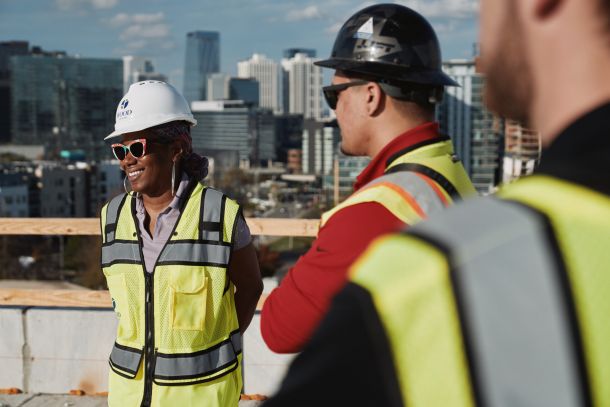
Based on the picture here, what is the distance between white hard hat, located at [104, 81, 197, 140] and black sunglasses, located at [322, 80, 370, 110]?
4.99 ft

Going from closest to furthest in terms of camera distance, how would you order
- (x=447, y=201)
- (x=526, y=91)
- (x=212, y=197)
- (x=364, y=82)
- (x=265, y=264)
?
(x=526, y=91) < (x=447, y=201) < (x=364, y=82) < (x=212, y=197) < (x=265, y=264)

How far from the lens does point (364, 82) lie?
2.36 meters

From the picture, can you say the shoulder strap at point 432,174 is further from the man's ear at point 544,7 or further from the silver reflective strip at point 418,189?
the man's ear at point 544,7

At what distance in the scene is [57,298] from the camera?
6371mm

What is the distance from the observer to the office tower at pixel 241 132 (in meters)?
184

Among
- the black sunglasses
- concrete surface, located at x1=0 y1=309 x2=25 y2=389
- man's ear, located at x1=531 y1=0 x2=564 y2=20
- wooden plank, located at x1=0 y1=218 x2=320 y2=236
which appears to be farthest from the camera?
concrete surface, located at x1=0 y1=309 x2=25 y2=389

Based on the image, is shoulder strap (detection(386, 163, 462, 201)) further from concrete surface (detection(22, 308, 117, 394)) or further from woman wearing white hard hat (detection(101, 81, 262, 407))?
concrete surface (detection(22, 308, 117, 394))

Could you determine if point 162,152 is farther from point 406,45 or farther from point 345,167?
point 345,167

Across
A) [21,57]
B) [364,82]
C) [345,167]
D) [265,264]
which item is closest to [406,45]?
[364,82]

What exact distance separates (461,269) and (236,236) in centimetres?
301

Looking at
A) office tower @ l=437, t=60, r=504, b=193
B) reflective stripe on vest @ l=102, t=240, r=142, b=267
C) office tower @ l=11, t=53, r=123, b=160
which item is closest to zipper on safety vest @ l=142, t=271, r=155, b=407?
reflective stripe on vest @ l=102, t=240, r=142, b=267

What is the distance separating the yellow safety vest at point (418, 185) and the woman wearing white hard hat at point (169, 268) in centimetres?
150

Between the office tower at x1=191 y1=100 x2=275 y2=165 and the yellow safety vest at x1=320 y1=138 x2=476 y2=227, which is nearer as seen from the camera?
the yellow safety vest at x1=320 y1=138 x2=476 y2=227

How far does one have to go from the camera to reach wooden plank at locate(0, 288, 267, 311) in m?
6.30
